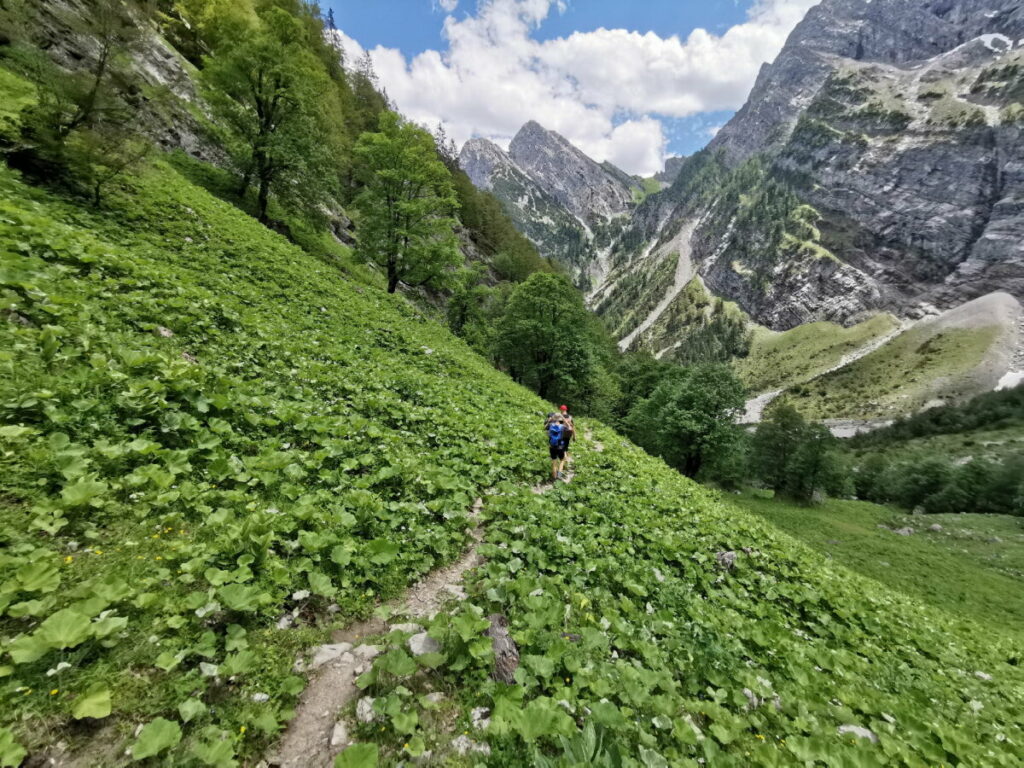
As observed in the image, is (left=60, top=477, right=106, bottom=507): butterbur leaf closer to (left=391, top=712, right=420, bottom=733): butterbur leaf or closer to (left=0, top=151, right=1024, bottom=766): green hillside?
(left=0, top=151, right=1024, bottom=766): green hillside

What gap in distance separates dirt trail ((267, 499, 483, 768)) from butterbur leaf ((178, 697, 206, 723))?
0.81 metres

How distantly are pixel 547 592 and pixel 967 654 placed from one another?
13.6 metres

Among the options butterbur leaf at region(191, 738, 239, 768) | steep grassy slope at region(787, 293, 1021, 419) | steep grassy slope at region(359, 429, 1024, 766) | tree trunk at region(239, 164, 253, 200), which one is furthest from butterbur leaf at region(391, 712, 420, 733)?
steep grassy slope at region(787, 293, 1021, 419)

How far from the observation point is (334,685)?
16.1 ft

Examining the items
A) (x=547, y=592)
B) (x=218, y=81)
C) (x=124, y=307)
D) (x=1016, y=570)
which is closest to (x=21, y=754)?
(x=547, y=592)

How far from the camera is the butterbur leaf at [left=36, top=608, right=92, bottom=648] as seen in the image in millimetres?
3648

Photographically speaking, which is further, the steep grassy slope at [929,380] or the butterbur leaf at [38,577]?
the steep grassy slope at [929,380]

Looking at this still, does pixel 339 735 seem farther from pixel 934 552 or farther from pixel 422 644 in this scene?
pixel 934 552

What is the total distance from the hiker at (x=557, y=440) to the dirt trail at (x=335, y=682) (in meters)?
7.55

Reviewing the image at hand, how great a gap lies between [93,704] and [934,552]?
184 feet

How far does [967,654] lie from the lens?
11836 mm

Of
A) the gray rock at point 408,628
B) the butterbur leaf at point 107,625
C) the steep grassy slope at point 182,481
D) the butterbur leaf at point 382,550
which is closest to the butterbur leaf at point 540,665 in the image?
the gray rock at point 408,628

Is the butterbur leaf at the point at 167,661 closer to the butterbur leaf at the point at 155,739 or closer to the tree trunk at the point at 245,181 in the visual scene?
the butterbur leaf at the point at 155,739

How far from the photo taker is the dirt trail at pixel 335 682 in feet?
13.6
